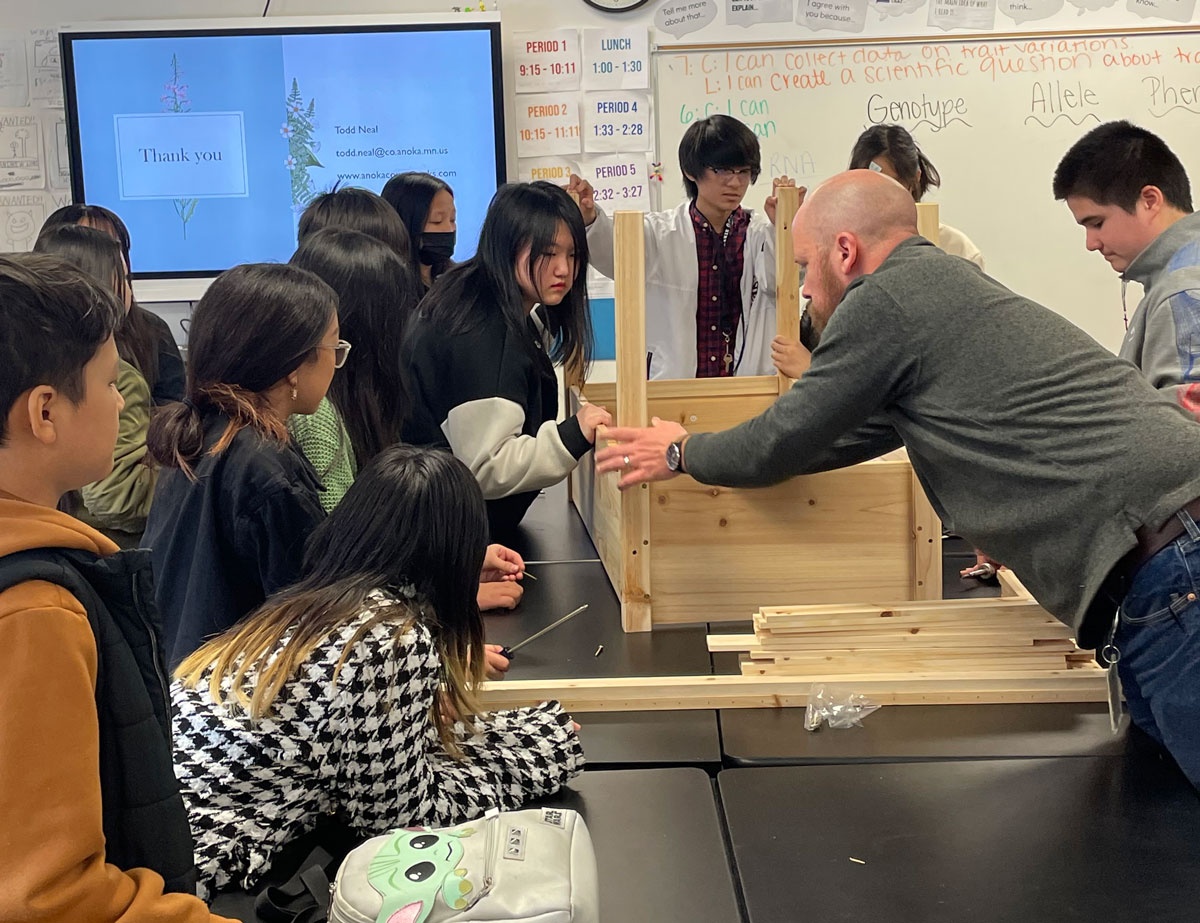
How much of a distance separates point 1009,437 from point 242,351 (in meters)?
1.15

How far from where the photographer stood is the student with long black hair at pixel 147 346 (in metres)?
2.66

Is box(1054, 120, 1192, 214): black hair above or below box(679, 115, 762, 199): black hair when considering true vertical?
below

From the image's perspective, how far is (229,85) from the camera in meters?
4.53

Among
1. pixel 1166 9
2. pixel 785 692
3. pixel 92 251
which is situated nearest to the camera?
pixel 785 692

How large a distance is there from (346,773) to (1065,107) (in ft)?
14.0

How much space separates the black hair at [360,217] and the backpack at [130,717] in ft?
6.45

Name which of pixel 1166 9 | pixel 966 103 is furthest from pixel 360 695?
pixel 1166 9

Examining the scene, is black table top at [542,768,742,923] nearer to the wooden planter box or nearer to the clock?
the wooden planter box

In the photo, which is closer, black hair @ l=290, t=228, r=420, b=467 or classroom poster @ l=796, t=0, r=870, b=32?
black hair @ l=290, t=228, r=420, b=467

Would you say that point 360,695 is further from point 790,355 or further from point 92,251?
point 92,251

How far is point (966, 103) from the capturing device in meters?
4.54

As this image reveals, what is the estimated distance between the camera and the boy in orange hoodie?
0.83m

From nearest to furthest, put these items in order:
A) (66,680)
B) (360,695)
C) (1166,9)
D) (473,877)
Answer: (66,680), (473,877), (360,695), (1166,9)

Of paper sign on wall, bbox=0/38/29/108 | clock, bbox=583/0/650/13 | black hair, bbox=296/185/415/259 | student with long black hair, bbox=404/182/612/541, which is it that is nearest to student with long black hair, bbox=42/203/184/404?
black hair, bbox=296/185/415/259
